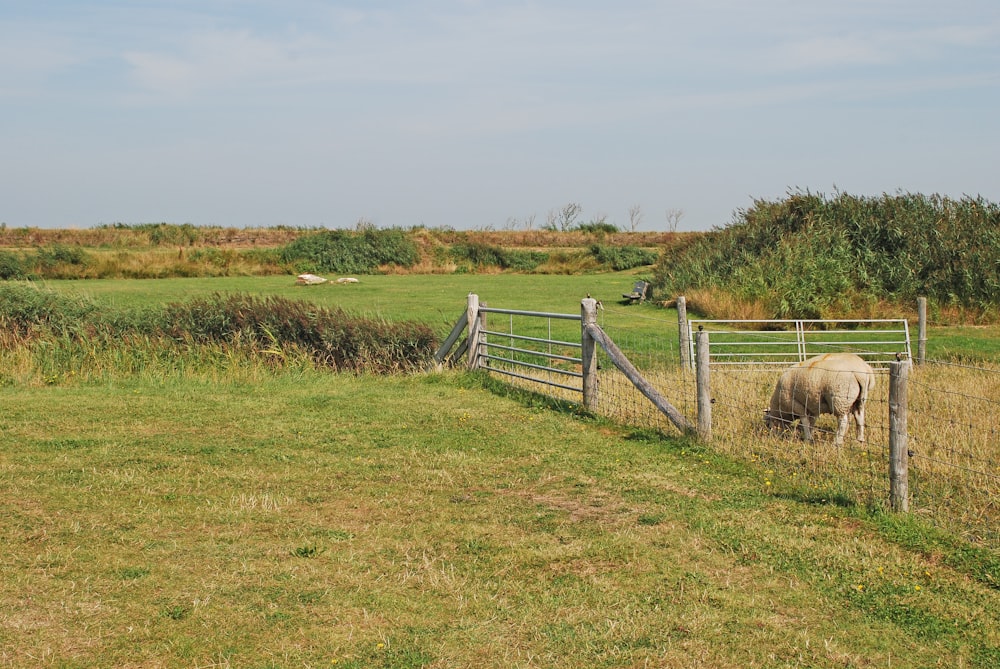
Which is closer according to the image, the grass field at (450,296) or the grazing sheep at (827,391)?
the grazing sheep at (827,391)

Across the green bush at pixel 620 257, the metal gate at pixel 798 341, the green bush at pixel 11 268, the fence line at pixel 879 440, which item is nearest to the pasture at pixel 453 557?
the fence line at pixel 879 440

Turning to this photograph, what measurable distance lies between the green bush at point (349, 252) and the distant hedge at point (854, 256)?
2572 centimetres

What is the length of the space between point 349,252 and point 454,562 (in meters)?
48.7

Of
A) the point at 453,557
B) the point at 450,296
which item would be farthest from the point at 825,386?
the point at 450,296

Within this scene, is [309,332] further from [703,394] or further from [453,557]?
[453,557]

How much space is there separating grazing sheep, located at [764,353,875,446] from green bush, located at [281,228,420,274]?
43.3 meters

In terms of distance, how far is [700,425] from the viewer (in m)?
10.3

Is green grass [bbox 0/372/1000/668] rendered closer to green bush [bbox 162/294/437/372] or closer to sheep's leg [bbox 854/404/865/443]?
sheep's leg [bbox 854/404/865/443]

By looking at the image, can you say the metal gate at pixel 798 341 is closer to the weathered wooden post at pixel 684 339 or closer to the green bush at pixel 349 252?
the weathered wooden post at pixel 684 339

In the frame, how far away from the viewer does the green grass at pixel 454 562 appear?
5.29m

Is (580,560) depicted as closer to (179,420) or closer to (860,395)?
(860,395)

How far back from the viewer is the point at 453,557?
6.80 m

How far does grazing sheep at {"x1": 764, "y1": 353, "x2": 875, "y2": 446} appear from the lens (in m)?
9.65

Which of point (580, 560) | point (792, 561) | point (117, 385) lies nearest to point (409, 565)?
point (580, 560)
